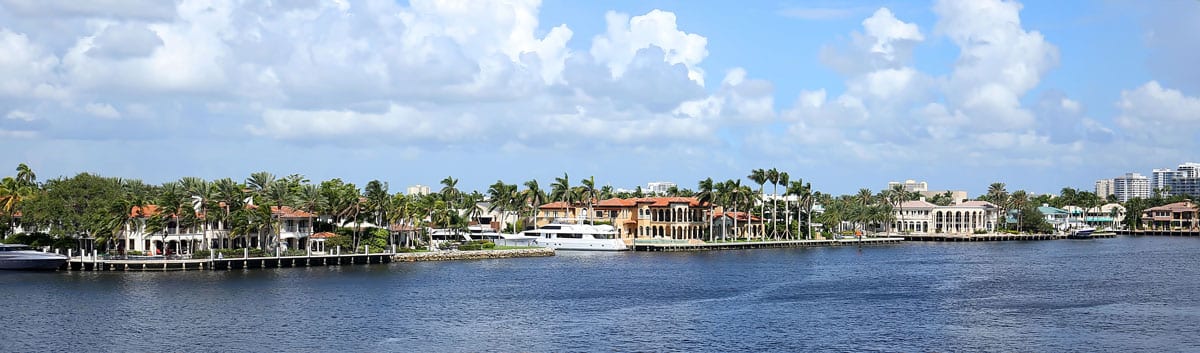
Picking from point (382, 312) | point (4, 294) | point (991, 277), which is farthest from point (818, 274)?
point (4, 294)

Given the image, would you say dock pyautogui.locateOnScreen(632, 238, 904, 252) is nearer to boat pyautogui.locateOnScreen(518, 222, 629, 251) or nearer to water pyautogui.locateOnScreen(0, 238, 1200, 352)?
boat pyautogui.locateOnScreen(518, 222, 629, 251)

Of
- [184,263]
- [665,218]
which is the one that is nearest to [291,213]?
[184,263]

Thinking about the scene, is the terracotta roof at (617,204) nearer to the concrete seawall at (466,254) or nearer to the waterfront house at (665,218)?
the waterfront house at (665,218)

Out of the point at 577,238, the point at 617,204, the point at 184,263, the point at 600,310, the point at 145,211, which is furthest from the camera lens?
the point at 617,204

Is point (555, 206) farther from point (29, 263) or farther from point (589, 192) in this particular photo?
point (29, 263)

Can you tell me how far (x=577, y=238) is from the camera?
153125 mm

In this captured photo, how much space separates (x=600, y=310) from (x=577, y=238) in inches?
3095

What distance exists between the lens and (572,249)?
500 feet

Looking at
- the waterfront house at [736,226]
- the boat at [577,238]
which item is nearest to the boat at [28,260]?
the boat at [577,238]

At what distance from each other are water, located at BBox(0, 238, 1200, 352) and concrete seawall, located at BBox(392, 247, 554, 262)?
23.0 ft

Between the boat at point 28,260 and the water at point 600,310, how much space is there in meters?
4.84

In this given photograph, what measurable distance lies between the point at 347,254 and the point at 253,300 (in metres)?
39.2

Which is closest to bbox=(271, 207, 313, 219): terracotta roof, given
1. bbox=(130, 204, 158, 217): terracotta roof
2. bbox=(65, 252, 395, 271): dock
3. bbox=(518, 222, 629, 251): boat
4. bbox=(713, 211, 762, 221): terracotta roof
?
bbox=(130, 204, 158, 217): terracotta roof

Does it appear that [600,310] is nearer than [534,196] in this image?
Yes
